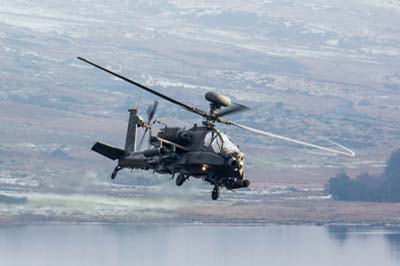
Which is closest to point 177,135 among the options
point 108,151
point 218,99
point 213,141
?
point 213,141

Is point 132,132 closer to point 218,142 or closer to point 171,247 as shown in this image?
point 218,142

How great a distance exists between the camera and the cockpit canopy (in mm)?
68312

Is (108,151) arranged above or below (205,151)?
above

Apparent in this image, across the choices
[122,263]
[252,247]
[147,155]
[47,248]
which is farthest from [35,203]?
[147,155]

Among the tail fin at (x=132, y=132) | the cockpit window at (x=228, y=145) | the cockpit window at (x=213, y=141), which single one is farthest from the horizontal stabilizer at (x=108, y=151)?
the cockpit window at (x=228, y=145)

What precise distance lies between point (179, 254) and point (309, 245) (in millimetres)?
24843

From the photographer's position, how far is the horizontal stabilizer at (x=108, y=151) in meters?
75.0

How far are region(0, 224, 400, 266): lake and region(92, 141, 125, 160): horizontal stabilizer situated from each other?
83.7 meters

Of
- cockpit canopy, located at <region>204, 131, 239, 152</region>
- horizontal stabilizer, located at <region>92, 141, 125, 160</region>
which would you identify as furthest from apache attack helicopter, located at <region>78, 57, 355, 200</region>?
horizontal stabilizer, located at <region>92, 141, 125, 160</region>

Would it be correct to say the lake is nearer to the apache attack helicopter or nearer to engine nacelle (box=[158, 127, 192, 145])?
engine nacelle (box=[158, 127, 192, 145])

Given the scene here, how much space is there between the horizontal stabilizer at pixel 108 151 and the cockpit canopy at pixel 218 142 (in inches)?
299

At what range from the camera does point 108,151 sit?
247ft

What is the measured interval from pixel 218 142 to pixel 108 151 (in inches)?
334

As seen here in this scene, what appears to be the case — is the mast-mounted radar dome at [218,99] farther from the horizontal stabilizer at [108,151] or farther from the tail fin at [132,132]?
the horizontal stabilizer at [108,151]
